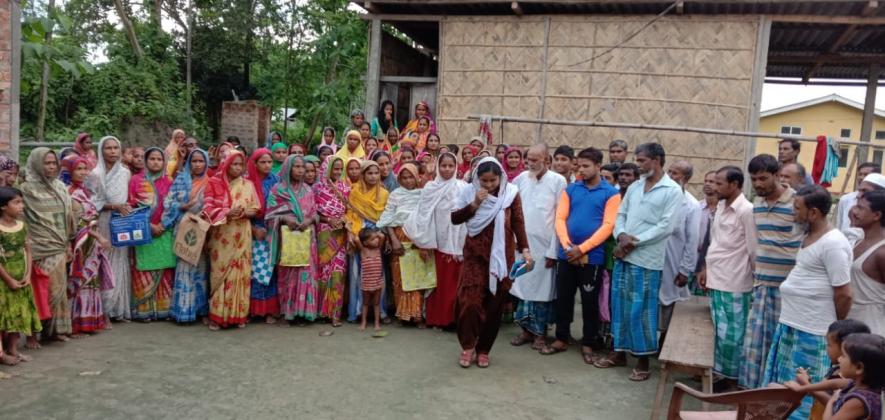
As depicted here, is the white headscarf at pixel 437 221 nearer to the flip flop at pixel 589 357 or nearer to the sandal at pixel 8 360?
the flip flop at pixel 589 357

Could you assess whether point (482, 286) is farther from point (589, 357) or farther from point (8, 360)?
point (8, 360)

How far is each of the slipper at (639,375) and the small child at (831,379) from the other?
1982mm

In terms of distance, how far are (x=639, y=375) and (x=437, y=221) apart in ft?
7.23

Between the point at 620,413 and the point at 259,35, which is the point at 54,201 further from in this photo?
the point at 259,35

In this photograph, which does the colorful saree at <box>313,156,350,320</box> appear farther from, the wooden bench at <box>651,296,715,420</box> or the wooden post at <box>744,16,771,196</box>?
the wooden post at <box>744,16,771,196</box>

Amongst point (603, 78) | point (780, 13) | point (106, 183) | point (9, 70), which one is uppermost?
point (780, 13)

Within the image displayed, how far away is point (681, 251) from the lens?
5.29 m

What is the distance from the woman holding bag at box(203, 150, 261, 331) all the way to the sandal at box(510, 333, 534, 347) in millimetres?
2479

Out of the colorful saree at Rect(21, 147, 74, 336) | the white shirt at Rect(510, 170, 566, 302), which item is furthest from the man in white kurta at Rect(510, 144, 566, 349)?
the colorful saree at Rect(21, 147, 74, 336)

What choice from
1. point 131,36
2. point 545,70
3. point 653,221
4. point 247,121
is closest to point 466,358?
point 653,221

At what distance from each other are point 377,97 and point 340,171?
219 inches

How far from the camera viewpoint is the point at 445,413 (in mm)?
4047

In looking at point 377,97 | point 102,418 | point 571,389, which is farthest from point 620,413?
point 377,97

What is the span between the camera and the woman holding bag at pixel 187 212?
579 centimetres
